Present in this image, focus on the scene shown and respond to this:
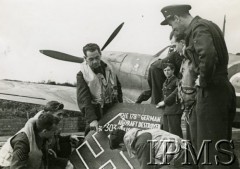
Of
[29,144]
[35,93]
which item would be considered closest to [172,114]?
[29,144]

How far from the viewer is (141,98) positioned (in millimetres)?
4258

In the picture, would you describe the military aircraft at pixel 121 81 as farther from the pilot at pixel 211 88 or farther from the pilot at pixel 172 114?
the pilot at pixel 211 88

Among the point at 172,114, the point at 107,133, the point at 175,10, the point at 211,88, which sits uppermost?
the point at 175,10

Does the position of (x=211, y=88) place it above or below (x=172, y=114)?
above

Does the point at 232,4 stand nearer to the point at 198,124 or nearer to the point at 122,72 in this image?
the point at 198,124

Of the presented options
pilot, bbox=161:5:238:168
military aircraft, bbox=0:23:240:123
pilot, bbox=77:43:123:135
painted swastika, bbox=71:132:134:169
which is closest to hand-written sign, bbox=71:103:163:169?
painted swastika, bbox=71:132:134:169

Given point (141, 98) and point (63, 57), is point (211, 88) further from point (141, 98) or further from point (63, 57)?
point (63, 57)

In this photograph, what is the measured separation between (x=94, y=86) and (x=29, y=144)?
104 cm

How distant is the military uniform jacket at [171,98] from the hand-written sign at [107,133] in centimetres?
9

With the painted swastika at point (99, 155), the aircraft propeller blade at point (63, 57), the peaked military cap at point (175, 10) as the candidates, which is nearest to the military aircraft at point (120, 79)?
the aircraft propeller blade at point (63, 57)

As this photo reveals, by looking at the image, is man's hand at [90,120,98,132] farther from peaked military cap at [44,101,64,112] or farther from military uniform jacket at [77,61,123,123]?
peaked military cap at [44,101,64,112]

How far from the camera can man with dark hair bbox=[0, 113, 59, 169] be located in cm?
249

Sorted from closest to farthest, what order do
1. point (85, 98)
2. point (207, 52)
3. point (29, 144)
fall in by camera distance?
point (207, 52) < point (29, 144) < point (85, 98)

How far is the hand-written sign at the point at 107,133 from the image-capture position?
10.2 ft
